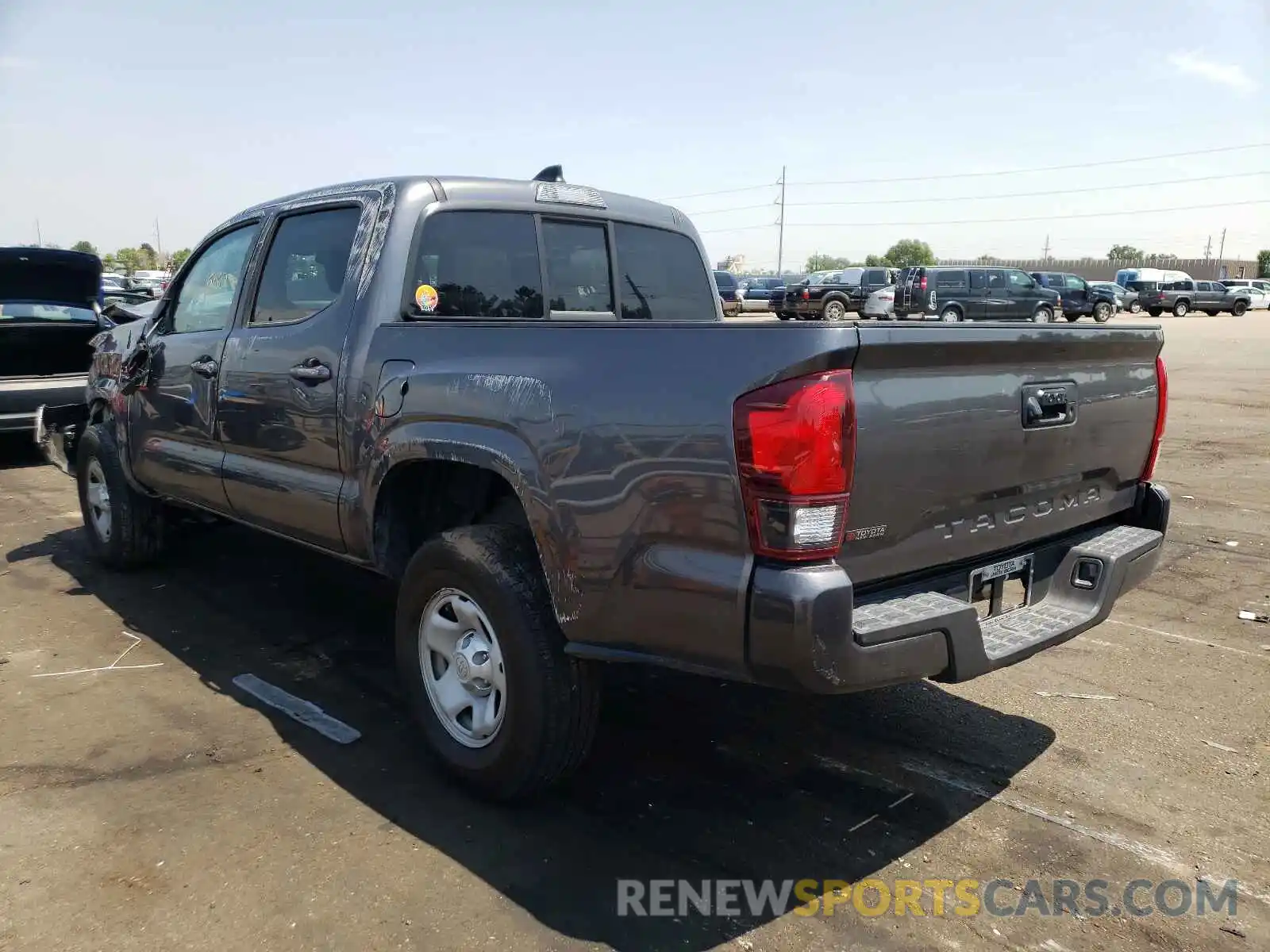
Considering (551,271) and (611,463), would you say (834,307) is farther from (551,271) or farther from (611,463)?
(611,463)

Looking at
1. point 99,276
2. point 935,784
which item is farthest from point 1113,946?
point 99,276

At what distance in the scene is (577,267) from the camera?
14.1ft

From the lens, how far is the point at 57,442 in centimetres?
666

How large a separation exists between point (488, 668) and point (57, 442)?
201 inches

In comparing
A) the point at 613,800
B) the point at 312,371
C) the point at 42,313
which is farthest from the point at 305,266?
the point at 42,313

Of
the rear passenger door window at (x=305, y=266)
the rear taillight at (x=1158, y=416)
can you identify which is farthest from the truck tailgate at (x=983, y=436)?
the rear passenger door window at (x=305, y=266)

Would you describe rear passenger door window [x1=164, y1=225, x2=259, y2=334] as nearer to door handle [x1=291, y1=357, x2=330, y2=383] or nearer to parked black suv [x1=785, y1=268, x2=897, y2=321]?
door handle [x1=291, y1=357, x2=330, y2=383]

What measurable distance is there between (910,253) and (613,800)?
122 m

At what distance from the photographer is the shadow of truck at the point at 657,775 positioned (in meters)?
2.75

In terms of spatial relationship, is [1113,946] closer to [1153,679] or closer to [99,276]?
[1153,679]

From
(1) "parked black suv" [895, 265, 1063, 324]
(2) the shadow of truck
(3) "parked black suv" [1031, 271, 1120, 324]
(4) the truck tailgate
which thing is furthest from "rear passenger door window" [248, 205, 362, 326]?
(3) "parked black suv" [1031, 271, 1120, 324]

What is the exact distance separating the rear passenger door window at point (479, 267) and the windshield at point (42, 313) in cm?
750

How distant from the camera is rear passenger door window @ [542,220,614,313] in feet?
13.8

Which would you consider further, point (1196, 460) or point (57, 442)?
point (1196, 460)
